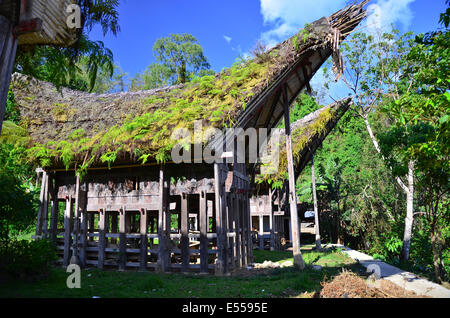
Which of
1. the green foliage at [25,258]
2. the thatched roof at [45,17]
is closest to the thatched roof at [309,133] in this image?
the green foliage at [25,258]

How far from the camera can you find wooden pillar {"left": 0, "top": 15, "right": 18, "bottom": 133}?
316cm

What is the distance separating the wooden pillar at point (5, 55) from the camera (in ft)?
10.4

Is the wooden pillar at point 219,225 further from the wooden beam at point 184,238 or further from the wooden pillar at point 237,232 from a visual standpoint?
the wooden pillar at point 237,232

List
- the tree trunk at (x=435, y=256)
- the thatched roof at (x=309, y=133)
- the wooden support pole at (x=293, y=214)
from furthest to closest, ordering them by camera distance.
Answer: the thatched roof at (x=309, y=133)
the wooden support pole at (x=293, y=214)
the tree trunk at (x=435, y=256)

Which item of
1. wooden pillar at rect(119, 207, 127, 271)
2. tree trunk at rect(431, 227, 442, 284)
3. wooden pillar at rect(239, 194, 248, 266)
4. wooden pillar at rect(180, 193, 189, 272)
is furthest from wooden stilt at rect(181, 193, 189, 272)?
tree trunk at rect(431, 227, 442, 284)

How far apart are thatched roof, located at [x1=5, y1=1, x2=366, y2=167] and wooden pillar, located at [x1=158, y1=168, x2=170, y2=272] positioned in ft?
2.96

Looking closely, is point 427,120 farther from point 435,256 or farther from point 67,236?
point 67,236

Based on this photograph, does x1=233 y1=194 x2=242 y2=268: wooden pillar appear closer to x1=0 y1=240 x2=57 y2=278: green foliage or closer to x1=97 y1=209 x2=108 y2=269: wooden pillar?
x1=97 y1=209 x2=108 y2=269: wooden pillar

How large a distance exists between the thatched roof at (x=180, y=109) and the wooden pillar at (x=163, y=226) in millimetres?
901

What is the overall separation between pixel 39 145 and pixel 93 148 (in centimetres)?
272

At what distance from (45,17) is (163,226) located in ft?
22.8

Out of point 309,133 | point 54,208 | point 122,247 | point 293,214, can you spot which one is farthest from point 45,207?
point 309,133

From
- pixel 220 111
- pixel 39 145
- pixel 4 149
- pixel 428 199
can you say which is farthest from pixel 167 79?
pixel 428 199
